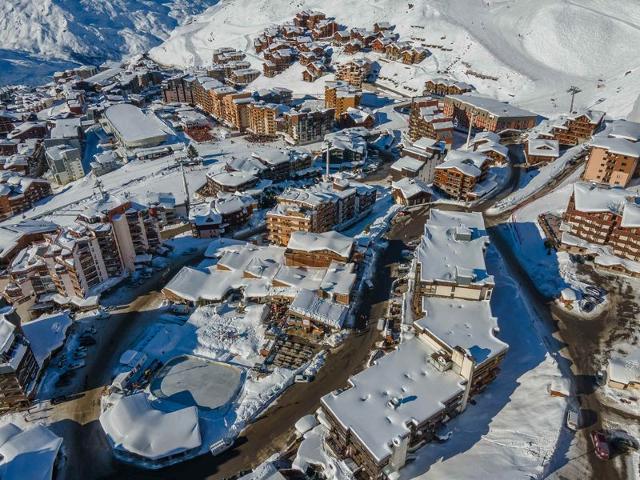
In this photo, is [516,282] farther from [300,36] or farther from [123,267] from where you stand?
[300,36]

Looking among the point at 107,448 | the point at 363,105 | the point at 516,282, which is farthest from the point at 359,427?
the point at 363,105

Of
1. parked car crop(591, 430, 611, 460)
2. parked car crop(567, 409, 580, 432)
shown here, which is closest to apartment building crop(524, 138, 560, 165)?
parked car crop(567, 409, 580, 432)

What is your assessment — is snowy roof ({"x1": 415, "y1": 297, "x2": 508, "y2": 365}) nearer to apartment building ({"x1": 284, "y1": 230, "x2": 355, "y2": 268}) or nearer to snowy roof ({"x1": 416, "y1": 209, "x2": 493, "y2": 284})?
snowy roof ({"x1": 416, "y1": 209, "x2": 493, "y2": 284})

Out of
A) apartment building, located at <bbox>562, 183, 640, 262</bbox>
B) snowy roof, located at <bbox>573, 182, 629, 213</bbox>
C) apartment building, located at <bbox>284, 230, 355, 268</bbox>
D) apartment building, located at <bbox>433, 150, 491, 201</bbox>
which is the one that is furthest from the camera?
apartment building, located at <bbox>433, 150, 491, 201</bbox>

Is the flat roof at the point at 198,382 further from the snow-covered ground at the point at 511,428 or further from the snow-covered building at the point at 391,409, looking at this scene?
the snow-covered ground at the point at 511,428

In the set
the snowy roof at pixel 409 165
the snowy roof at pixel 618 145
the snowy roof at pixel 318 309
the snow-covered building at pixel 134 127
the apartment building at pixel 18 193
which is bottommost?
the apartment building at pixel 18 193

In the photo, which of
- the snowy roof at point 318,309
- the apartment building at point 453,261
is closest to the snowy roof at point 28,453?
the snowy roof at point 318,309
